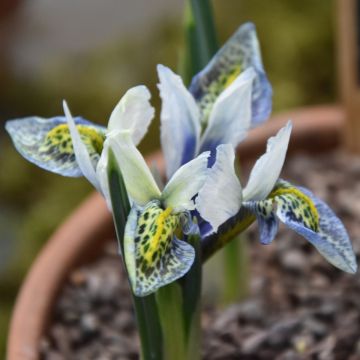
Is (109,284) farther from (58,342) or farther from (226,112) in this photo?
(226,112)

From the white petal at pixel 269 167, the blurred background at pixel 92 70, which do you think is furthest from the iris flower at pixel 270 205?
the blurred background at pixel 92 70

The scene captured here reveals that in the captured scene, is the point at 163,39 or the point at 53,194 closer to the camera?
the point at 53,194

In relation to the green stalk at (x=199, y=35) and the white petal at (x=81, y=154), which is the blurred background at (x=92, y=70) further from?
the white petal at (x=81, y=154)

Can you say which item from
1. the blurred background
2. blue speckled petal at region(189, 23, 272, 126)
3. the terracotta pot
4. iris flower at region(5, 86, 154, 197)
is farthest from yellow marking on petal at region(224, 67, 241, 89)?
the blurred background

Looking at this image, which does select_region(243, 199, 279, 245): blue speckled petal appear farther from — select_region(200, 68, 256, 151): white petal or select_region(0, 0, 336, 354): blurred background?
select_region(0, 0, 336, 354): blurred background

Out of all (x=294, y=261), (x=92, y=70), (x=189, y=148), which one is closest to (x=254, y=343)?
(x=294, y=261)

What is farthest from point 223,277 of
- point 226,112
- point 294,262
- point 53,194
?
point 53,194
